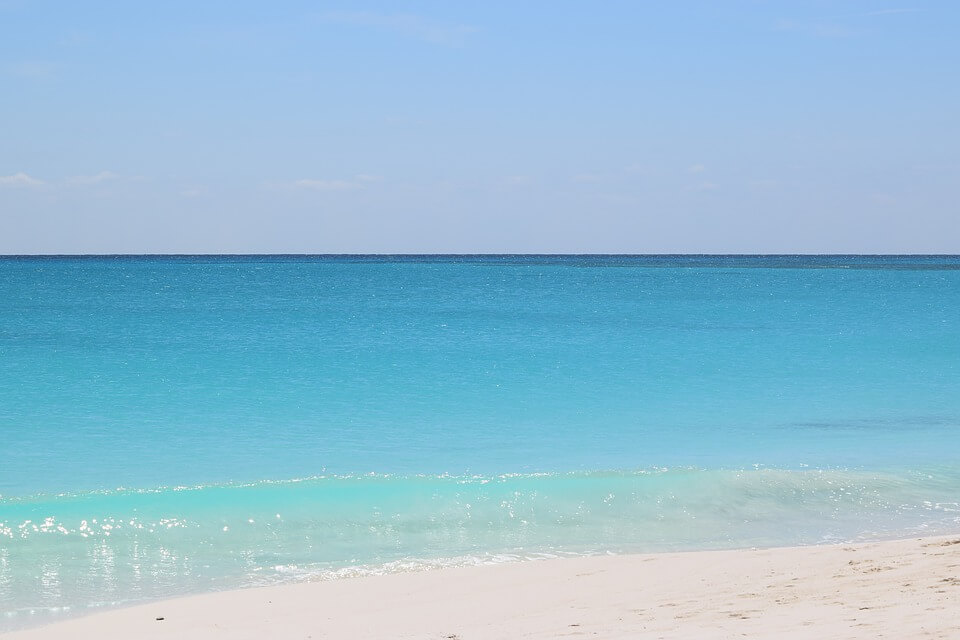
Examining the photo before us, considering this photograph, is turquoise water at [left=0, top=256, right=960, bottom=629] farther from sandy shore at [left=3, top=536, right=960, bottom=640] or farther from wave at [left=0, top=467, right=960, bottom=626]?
sandy shore at [left=3, top=536, right=960, bottom=640]

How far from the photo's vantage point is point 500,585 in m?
6.90

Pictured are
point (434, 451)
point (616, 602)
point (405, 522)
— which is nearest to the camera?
point (616, 602)

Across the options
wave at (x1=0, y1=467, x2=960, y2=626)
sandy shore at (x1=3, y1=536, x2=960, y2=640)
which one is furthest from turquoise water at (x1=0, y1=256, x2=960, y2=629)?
sandy shore at (x1=3, y1=536, x2=960, y2=640)

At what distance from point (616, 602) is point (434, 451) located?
655 centimetres

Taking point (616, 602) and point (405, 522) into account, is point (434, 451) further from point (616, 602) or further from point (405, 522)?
point (616, 602)

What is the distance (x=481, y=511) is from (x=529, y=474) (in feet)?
5.47

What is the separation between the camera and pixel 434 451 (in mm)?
12539

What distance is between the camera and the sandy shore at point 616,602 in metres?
5.26

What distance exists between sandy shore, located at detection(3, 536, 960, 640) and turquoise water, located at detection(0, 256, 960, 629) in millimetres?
702

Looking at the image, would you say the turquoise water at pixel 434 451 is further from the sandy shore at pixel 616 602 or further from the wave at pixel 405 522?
the sandy shore at pixel 616 602

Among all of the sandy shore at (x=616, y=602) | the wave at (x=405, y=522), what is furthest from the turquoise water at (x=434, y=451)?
the sandy shore at (x=616, y=602)

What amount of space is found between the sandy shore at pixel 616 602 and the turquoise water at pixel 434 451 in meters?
0.70

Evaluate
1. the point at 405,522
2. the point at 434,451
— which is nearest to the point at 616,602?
the point at 405,522

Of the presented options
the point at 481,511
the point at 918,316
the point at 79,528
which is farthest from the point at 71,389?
the point at 918,316
